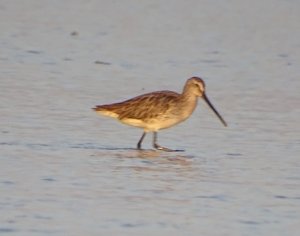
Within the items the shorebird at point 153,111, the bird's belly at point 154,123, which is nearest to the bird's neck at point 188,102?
the shorebird at point 153,111

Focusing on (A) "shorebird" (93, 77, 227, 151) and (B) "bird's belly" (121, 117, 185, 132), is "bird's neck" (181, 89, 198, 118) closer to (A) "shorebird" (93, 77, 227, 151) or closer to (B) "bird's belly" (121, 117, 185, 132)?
(A) "shorebird" (93, 77, 227, 151)

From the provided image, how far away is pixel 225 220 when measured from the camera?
800 centimetres

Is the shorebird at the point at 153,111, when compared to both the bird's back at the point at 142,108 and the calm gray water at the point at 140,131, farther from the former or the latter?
the calm gray water at the point at 140,131

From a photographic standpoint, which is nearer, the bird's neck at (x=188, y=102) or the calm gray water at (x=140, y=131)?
the calm gray water at (x=140, y=131)

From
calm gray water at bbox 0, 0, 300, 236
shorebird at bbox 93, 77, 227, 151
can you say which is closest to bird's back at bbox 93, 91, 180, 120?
shorebird at bbox 93, 77, 227, 151

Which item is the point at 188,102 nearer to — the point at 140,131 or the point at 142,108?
the point at 142,108

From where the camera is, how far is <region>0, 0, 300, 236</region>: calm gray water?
8133 mm

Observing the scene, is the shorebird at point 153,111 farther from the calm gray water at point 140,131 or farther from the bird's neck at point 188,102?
the calm gray water at point 140,131

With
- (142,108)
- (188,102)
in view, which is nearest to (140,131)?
(142,108)

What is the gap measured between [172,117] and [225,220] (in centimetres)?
338

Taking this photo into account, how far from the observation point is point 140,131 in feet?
39.0

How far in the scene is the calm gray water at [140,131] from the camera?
813 cm

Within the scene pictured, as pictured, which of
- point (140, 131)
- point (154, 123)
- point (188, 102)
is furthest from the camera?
point (140, 131)

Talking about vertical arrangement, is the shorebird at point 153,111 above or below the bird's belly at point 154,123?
above
